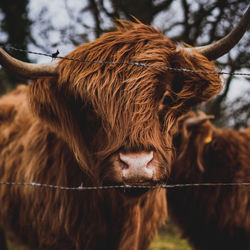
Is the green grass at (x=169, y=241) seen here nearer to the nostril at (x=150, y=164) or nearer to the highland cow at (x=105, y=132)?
the highland cow at (x=105, y=132)

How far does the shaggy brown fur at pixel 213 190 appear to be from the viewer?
126 inches

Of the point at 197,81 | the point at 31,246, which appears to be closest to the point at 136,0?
the point at 197,81

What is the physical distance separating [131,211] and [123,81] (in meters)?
1.10

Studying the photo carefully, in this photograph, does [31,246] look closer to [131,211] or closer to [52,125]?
[131,211]

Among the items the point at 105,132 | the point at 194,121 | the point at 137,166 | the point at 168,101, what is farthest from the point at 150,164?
the point at 194,121

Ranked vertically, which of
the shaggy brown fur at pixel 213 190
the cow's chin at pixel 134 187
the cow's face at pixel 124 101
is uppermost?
the cow's face at pixel 124 101

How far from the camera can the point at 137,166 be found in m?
1.42

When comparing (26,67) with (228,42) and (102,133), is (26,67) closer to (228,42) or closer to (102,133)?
(102,133)

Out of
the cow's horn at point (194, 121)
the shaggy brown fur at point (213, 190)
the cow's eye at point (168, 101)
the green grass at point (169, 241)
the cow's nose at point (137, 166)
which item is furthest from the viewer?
the green grass at point (169, 241)

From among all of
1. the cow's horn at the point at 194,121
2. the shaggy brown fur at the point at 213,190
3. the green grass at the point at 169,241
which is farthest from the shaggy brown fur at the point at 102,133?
the green grass at the point at 169,241

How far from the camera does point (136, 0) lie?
3.45m

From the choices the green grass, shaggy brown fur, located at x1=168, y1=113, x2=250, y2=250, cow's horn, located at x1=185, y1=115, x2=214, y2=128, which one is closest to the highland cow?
shaggy brown fur, located at x1=168, y1=113, x2=250, y2=250

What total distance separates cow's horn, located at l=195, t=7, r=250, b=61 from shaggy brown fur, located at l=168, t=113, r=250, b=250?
1.52 meters

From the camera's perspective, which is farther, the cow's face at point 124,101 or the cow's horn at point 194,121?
the cow's horn at point 194,121
